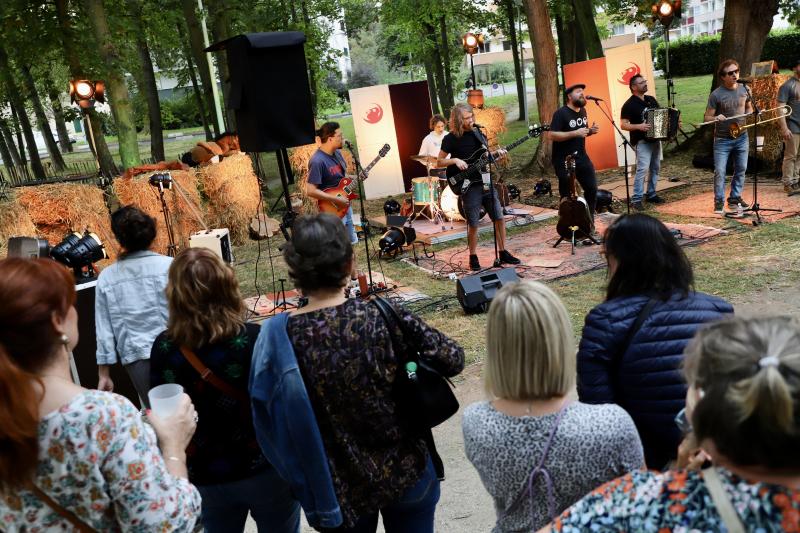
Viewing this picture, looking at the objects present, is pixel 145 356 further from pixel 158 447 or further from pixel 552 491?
pixel 552 491

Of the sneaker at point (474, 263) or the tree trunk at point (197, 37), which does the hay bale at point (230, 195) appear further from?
the sneaker at point (474, 263)

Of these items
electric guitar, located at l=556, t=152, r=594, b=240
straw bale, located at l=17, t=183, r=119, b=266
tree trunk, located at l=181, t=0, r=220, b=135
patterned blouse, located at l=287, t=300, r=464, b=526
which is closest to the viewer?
patterned blouse, located at l=287, t=300, r=464, b=526

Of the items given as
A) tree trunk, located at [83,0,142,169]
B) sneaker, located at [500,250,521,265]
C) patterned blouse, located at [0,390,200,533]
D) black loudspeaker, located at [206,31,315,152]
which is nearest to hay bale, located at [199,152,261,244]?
tree trunk, located at [83,0,142,169]

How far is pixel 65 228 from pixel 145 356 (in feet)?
27.0

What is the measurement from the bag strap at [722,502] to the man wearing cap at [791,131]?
9.61 m

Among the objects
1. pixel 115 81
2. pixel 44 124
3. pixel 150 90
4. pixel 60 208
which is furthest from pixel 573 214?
pixel 44 124

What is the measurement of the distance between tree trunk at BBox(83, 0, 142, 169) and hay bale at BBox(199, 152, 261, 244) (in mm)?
2305

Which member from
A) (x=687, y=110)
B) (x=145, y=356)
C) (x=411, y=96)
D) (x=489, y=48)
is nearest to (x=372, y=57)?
(x=489, y=48)

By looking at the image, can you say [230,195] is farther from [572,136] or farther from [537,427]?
[537,427]

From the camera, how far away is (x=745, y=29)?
42.5 ft

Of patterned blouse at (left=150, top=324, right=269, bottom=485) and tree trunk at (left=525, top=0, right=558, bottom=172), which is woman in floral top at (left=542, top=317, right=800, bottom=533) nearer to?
patterned blouse at (left=150, top=324, right=269, bottom=485)

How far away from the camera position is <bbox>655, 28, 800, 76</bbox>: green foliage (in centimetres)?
2839

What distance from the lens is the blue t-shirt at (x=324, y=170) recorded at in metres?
7.92

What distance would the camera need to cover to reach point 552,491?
1.93 metres
